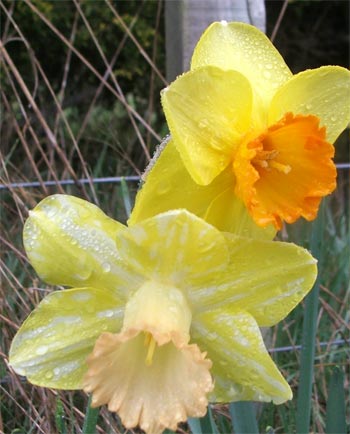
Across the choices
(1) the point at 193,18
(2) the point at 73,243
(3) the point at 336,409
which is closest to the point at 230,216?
(2) the point at 73,243

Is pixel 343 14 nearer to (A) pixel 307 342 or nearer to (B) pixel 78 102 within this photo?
(B) pixel 78 102

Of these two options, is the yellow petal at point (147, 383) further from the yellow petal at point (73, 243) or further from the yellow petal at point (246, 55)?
the yellow petal at point (246, 55)

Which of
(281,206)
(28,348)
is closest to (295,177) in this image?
(281,206)

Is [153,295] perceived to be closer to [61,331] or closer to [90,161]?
[61,331]

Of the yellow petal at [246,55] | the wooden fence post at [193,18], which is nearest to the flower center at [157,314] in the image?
the yellow petal at [246,55]

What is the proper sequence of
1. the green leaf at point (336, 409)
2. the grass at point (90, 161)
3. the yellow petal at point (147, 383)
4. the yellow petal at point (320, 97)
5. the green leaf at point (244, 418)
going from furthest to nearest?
the grass at point (90, 161)
the green leaf at point (336, 409)
the green leaf at point (244, 418)
the yellow petal at point (320, 97)
the yellow petal at point (147, 383)
